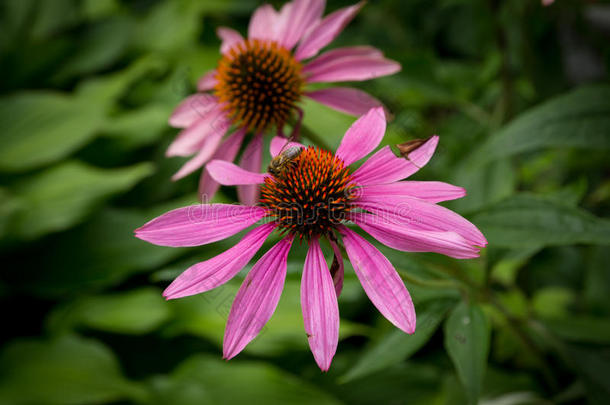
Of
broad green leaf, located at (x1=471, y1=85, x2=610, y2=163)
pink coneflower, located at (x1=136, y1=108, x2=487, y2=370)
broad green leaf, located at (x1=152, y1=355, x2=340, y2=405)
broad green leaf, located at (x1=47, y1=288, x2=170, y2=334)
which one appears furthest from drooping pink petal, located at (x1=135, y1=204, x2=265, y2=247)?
broad green leaf, located at (x1=47, y1=288, x2=170, y2=334)

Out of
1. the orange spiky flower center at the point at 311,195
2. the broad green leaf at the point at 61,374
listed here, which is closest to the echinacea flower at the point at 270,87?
the orange spiky flower center at the point at 311,195

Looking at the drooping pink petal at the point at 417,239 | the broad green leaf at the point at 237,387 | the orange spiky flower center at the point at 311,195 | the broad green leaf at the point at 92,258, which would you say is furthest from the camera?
the broad green leaf at the point at 92,258

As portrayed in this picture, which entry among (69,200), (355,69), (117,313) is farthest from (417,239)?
(69,200)

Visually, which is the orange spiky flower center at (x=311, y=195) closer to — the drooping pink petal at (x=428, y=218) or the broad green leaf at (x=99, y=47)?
the drooping pink petal at (x=428, y=218)

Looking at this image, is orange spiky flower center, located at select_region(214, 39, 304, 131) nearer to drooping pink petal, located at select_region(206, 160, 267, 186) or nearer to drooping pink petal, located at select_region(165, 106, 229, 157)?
drooping pink petal, located at select_region(165, 106, 229, 157)

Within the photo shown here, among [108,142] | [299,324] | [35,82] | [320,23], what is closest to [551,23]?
[320,23]

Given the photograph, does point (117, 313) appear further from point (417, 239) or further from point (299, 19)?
point (417, 239)
